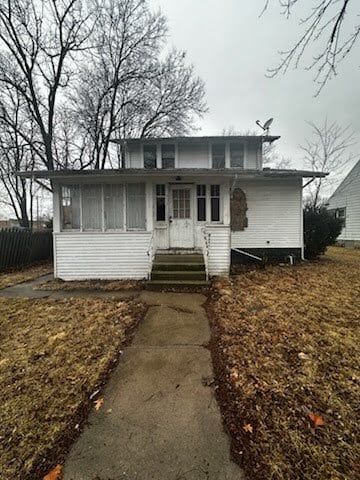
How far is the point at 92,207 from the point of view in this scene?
764cm

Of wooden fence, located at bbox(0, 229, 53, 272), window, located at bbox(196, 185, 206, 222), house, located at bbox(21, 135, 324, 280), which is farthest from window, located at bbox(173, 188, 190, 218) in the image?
wooden fence, located at bbox(0, 229, 53, 272)

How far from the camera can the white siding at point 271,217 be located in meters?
9.69

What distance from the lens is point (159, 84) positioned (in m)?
Result: 15.8

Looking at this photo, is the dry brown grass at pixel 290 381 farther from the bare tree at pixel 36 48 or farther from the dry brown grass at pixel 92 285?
the bare tree at pixel 36 48

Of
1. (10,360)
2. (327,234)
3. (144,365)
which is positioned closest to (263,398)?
(144,365)

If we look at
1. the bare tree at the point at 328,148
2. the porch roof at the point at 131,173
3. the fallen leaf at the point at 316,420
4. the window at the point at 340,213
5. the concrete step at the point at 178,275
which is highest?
the bare tree at the point at 328,148

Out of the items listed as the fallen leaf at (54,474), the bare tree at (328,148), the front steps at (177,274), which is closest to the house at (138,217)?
the front steps at (177,274)

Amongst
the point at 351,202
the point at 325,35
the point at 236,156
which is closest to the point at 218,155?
the point at 236,156

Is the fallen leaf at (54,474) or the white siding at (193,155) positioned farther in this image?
the white siding at (193,155)

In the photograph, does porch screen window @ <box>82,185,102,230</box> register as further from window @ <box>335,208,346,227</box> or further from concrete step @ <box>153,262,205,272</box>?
window @ <box>335,208,346,227</box>

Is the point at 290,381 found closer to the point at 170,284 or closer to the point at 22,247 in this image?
the point at 170,284

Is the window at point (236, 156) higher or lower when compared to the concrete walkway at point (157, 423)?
higher

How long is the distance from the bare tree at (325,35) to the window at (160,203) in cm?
504

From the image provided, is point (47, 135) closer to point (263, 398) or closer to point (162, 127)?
point (162, 127)
